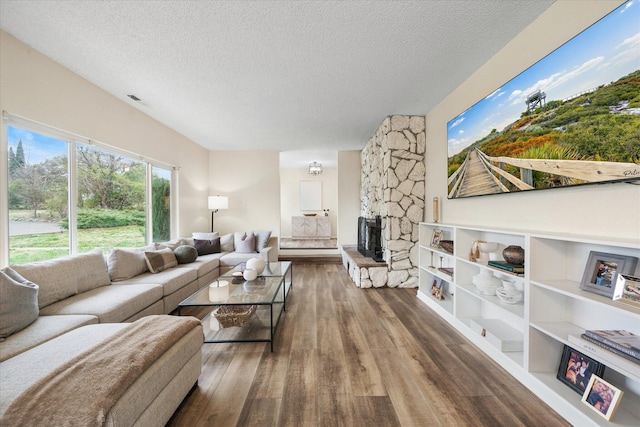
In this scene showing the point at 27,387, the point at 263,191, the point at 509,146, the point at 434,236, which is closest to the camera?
the point at 27,387

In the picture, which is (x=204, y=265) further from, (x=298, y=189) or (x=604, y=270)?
(x=298, y=189)

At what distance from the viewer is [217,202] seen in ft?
17.3

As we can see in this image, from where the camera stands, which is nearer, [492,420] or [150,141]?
[492,420]

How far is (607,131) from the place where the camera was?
4.40 feet

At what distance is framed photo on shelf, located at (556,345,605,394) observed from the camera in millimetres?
1394

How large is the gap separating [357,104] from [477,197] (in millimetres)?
1885

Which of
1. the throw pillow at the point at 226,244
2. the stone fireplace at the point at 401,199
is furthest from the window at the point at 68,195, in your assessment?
the stone fireplace at the point at 401,199

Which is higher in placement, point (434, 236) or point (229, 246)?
point (434, 236)

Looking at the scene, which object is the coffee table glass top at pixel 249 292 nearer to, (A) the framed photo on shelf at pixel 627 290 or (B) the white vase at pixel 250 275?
(B) the white vase at pixel 250 275

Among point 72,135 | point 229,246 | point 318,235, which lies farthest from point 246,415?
point 318,235

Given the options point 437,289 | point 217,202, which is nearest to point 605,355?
point 437,289

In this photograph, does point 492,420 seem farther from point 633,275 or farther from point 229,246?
point 229,246

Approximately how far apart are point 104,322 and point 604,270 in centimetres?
336

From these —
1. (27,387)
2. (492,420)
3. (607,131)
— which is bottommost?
(492,420)
